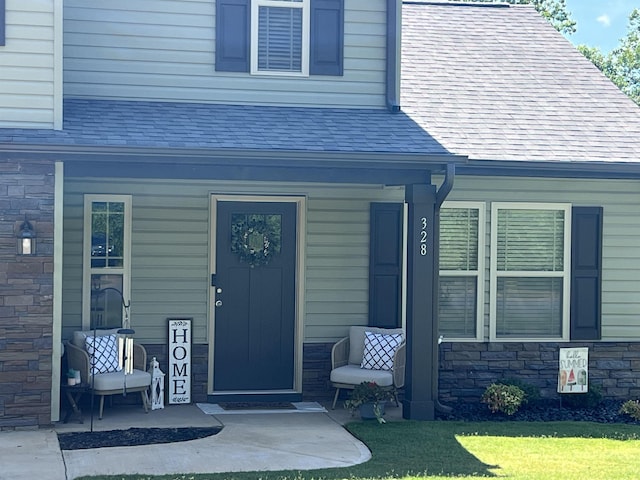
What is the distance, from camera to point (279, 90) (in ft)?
36.8

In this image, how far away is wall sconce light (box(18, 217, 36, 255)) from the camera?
30.3 ft

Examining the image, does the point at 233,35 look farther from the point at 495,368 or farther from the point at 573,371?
the point at 573,371

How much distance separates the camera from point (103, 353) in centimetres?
1025

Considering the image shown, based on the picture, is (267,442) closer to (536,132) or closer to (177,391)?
(177,391)

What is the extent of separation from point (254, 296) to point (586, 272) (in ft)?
12.2

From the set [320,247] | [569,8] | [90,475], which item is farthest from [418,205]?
[569,8]

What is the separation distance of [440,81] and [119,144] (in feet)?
15.1

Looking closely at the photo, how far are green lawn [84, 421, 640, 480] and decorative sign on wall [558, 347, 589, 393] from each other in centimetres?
63

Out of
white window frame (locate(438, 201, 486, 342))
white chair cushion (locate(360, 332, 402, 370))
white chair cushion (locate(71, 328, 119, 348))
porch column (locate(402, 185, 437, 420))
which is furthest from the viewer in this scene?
white window frame (locate(438, 201, 486, 342))

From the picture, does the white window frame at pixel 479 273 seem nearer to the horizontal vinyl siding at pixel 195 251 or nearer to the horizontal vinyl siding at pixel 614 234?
the horizontal vinyl siding at pixel 614 234

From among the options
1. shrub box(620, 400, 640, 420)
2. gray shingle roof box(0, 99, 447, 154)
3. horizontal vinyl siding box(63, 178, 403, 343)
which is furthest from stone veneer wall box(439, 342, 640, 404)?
gray shingle roof box(0, 99, 447, 154)

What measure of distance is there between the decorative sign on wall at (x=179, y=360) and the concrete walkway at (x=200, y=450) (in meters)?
0.62

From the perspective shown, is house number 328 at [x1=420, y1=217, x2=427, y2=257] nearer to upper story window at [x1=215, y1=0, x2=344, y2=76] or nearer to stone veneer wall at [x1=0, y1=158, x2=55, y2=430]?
upper story window at [x1=215, y1=0, x2=344, y2=76]

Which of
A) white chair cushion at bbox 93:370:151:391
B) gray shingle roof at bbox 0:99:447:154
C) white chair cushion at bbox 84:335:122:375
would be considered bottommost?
white chair cushion at bbox 93:370:151:391
